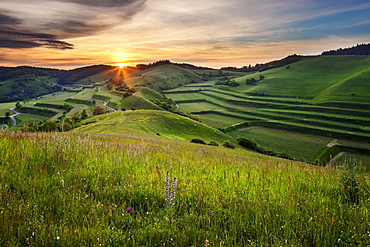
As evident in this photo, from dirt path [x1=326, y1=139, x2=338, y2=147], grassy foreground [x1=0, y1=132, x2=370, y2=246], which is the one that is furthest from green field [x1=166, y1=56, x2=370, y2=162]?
grassy foreground [x1=0, y1=132, x2=370, y2=246]

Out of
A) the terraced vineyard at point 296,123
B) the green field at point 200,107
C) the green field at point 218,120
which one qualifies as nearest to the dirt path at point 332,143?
the terraced vineyard at point 296,123

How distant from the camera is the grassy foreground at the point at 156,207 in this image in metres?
3.74

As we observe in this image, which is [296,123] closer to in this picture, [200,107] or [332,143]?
[332,143]

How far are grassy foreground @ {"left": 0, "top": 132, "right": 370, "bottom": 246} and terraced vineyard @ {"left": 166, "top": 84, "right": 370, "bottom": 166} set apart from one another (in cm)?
7561

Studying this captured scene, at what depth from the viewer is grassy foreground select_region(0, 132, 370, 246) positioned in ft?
12.3

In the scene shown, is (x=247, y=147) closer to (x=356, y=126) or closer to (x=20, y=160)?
(x=356, y=126)

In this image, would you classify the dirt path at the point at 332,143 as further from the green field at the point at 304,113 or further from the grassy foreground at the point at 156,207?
the grassy foreground at the point at 156,207

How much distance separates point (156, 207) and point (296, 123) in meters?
126

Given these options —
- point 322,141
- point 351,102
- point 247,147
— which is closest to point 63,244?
point 247,147

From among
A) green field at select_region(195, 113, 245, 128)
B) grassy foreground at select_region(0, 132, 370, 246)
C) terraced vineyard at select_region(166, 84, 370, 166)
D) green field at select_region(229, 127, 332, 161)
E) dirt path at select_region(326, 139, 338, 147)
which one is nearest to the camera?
grassy foreground at select_region(0, 132, 370, 246)

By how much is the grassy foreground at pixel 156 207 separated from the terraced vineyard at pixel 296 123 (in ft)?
248

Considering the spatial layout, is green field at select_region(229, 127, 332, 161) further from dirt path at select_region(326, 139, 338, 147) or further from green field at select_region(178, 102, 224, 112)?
green field at select_region(178, 102, 224, 112)

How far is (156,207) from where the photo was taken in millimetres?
4957

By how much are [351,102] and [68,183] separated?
159778 millimetres
